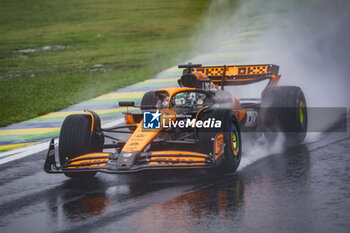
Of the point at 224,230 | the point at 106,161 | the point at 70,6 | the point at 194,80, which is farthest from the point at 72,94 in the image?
the point at 70,6

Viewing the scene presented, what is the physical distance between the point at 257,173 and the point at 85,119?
2451 millimetres

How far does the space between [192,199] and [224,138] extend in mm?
1263

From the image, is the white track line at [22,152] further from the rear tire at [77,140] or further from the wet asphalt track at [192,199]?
the rear tire at [77,140]

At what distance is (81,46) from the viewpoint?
27.1 meters

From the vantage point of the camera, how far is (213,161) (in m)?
7.32

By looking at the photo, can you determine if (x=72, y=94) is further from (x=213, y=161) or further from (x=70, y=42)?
(x=70, y=42)

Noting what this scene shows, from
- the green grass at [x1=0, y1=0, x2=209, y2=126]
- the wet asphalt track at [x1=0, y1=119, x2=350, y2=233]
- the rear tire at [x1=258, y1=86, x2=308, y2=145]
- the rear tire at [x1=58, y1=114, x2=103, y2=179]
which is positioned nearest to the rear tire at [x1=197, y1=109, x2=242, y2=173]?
the wet asphalt track at [x1=0, y1=119, x2=350, y2=233]

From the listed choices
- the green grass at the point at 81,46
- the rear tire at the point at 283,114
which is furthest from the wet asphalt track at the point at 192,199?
the green grass at the point at 81,46

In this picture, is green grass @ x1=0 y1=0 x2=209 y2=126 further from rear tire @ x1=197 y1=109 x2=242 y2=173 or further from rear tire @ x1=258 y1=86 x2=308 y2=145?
rear tire @ x1=197 y1=109 x2=242 y2=173

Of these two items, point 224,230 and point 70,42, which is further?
point 70,42

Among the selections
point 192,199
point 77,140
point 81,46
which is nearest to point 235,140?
point 192,199

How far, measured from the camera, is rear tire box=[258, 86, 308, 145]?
974 centimetres

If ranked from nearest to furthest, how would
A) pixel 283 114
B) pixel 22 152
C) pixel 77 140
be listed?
pixel 77 140
pixel 283 114
pixel 22 152

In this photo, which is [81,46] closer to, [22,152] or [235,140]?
[22,152]
